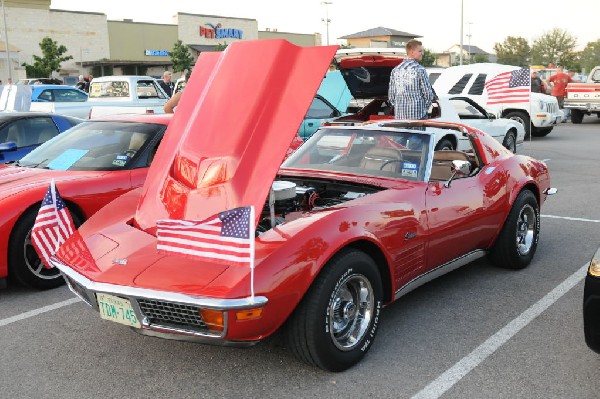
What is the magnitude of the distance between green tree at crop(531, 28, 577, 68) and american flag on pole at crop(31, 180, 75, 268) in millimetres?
68178

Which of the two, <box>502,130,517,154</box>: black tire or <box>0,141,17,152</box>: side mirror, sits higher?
<box>0,141,17,152</box>: side mirror

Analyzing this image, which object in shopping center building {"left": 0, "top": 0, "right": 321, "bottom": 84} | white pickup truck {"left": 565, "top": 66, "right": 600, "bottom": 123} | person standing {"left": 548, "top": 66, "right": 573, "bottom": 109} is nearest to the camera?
white pickup truck {"left": 565, "top": 66, "right": 600, "bottom": 123}

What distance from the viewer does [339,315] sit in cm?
351

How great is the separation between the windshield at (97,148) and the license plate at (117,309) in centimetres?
260

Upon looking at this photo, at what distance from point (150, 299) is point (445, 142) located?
610cm

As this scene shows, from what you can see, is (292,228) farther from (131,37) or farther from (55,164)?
(131,37)

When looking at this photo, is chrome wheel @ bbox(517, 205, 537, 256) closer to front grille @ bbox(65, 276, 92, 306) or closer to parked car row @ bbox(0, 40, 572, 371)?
parked car row @ bbox(0, 40, 572, 371)

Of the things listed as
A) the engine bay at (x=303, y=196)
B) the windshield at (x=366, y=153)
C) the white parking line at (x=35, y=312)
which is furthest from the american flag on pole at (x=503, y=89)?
the white parking line at (x=35, y=312)

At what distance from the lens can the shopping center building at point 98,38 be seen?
47.1 metres

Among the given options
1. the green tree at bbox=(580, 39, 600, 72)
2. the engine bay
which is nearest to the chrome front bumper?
the engine bay

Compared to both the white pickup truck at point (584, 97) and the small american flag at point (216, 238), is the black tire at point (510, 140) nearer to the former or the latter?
the white pickup truck at point (584, 97)

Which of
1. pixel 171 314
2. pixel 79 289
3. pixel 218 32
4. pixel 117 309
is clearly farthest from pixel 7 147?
pixel 218 32

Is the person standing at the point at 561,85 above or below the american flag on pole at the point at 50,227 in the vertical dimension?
above

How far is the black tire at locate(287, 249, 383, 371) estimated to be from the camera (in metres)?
3.25
